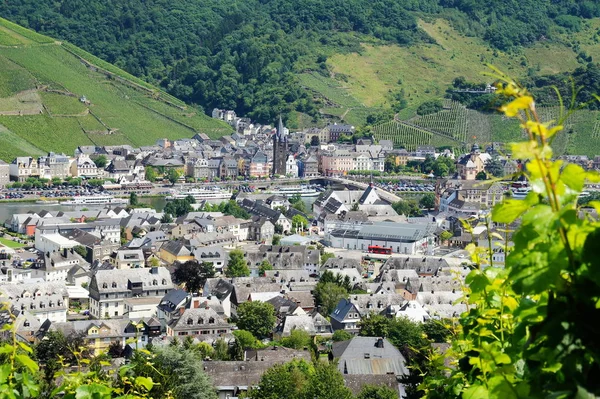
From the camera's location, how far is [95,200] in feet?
127

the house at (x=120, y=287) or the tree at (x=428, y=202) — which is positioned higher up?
the tree at (x=428, y=202)

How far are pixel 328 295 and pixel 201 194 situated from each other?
850 inches

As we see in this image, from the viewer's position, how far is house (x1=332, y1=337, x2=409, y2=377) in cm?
1443

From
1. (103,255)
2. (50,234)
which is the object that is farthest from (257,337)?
(50,234)

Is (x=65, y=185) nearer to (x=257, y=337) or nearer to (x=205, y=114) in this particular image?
(x=205, y=114)

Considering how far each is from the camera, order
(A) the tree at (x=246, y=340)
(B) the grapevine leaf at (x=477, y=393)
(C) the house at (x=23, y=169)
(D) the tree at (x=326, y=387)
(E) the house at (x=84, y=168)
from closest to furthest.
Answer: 1. (B) the grapevine leaf at (x=477, y=393)
2. (D) the tree at (x=326, y=387)
3. (A) the tree at (x=246, y=340)
4. (C) the house at (x=23, y=169)
5. (E) the house at (x=84, y=168)

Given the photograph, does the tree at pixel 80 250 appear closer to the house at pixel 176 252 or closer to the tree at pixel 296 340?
the house at pixel 176 252

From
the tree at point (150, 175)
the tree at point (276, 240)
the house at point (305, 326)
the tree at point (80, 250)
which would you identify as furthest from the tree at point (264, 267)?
the tree at point (150, 175)

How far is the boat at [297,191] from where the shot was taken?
4234 cm

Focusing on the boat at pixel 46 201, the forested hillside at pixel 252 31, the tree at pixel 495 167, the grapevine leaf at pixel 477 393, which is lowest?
the boat at pixel 46 201

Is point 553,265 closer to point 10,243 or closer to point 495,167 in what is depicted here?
point 10,243

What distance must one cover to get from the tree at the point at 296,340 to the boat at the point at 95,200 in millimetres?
22631

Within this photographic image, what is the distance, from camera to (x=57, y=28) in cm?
7300

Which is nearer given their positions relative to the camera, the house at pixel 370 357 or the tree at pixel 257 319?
the house at pixel 370 357
